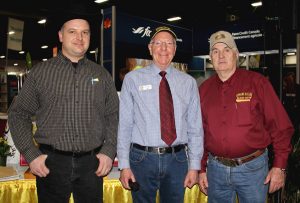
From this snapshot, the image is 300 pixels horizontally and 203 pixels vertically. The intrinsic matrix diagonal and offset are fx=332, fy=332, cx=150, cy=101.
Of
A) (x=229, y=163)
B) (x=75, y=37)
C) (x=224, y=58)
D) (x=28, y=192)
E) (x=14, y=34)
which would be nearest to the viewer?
(x=75, y=37)

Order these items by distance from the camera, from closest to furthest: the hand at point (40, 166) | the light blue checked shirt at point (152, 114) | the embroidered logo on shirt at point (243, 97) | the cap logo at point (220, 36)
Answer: the hand at point (40, 166), the light blue checked shirt at point (152, 114), the embroidered logo on shirt at point (243, 97), the cap logo at point (220, 36)

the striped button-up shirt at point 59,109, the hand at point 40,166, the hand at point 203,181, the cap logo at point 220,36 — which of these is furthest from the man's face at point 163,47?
the hand at point 40,166

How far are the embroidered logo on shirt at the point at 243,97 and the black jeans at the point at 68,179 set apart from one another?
3.34ft

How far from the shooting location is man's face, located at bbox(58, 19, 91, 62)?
200 centimetres

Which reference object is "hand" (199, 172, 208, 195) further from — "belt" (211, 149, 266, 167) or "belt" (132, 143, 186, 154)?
"belt" (132, 143, 186, 154)

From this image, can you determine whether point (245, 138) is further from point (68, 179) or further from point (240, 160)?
point (68, 179)

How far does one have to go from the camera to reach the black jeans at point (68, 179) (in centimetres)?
193

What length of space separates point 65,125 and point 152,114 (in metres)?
0.55

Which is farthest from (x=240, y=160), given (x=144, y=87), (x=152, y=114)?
(x=144, y=87)

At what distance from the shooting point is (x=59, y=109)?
194 centimetres

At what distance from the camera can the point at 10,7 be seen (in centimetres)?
1012

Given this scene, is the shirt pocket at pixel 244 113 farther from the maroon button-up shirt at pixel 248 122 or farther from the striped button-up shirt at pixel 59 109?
the striped button-up shirt at pixel 59 109

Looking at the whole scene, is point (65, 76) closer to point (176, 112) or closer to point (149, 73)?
point (149, 73)

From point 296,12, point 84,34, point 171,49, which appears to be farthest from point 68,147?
point 296,12
